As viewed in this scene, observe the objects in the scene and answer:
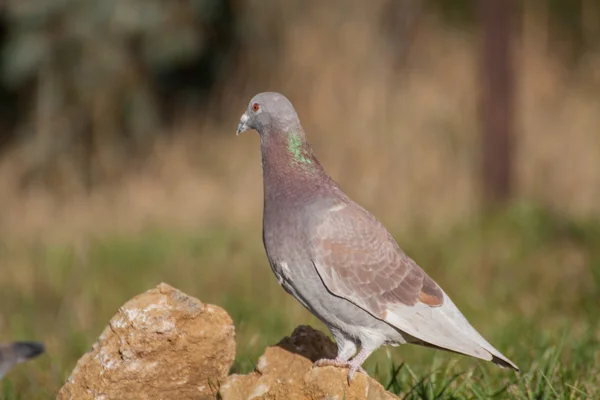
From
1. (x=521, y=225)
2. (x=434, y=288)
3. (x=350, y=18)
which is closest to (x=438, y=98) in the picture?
(x=350, y=18)

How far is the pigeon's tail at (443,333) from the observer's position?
3098mm

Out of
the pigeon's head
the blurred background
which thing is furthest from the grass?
the pigeon's head

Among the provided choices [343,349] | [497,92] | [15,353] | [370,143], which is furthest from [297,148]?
Result: [370,143]

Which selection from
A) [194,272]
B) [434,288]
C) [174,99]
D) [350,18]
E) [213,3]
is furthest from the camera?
[174,99]

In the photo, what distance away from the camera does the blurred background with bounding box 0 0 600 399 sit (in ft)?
19.9

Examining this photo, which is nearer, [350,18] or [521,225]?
[521,225]

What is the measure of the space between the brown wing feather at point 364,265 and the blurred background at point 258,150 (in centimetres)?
137

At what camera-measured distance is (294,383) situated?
2.98 m

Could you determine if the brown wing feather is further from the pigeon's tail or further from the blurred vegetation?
the blurred vegetation

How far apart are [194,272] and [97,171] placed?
3.65 meters

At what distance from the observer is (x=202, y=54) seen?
10.2 m

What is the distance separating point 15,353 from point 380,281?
6.27 feet

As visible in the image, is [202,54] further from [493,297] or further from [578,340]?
[578,340]

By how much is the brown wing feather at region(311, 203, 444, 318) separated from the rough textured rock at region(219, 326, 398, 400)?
0.26 metres
